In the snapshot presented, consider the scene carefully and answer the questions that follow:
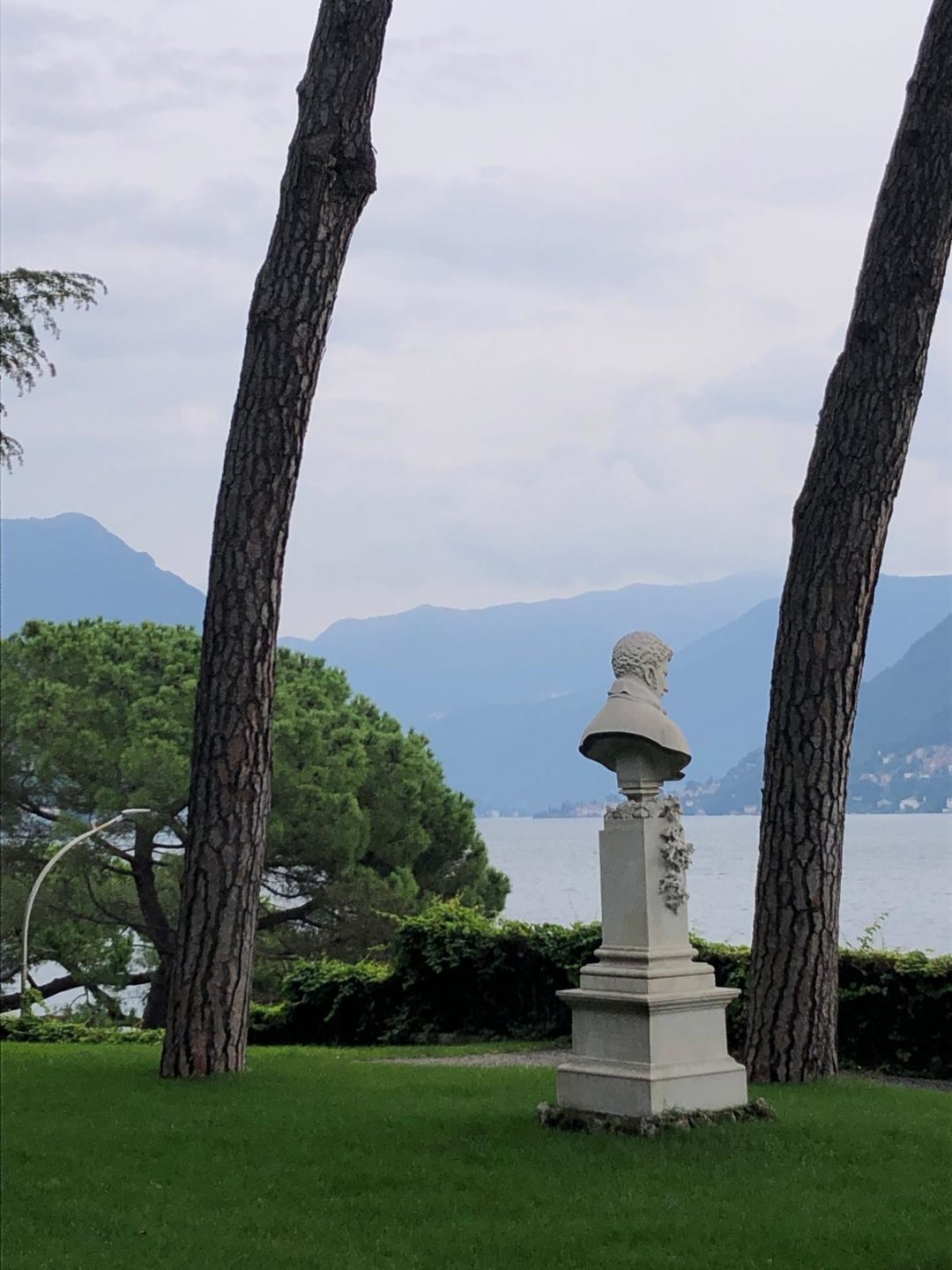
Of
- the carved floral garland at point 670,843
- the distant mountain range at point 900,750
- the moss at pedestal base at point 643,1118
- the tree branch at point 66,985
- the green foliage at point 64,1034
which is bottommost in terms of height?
the tree branch at point 66,985

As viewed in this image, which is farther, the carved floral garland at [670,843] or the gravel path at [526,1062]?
the gravel path at [526,1062]

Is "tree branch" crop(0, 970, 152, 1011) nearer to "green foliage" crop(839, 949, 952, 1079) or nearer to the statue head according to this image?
"green foliage" crop(839, 949, 952, 1079)

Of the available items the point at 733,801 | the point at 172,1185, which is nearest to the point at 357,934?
the point at 172,1185

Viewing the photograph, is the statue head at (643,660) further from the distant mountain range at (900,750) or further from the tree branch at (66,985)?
the distant mountain range at (900,750)

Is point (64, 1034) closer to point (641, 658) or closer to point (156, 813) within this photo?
point (156, 813)

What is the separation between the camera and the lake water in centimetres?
3692

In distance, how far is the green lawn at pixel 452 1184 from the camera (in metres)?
5.09

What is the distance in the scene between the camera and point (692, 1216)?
540 centimetres

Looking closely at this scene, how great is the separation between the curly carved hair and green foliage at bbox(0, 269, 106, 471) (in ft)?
26.7

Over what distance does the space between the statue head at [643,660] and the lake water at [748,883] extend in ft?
20.5

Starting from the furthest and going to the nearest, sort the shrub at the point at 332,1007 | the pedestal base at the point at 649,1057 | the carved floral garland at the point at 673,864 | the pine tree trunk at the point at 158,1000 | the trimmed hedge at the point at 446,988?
the pine tree trunk at the point at 158,1000, the shrub at the point at 332,1007, the trimmed hedge at the point at 446,988, the carved floral garland at the point at 673,864, the pedestal base at the point at 649,1057

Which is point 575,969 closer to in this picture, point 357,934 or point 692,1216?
point 692,1216

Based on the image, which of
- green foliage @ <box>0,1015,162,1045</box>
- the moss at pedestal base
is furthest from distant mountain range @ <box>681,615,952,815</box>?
the moss at pedestal base

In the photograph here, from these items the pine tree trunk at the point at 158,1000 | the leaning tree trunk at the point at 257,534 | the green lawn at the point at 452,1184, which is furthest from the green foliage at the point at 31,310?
the pine tree trunk at the point at 158,1000
